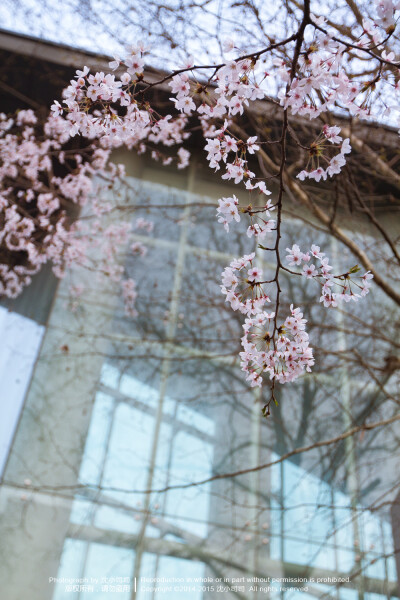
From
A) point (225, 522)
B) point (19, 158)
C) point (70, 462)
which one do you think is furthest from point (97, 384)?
point (19, 158)

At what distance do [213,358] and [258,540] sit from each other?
1369 millimetres

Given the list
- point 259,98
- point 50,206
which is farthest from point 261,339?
point 50,206

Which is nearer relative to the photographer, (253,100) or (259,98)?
(259,98)

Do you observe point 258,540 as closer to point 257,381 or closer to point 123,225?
point 257,381

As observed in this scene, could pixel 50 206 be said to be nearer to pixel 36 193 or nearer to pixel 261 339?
pixel 36 193

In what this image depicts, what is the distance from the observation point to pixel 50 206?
4141mm

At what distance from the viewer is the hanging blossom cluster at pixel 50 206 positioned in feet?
12.8

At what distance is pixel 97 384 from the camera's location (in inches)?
153

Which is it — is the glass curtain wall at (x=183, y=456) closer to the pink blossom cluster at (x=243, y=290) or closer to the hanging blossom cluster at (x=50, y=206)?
the hanging blossom cluster at (x=50, y=206)

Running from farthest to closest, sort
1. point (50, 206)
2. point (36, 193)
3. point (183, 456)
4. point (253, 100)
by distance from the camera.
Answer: point (36, 193), point (50, 206), point (183, 456), point (253, 100)

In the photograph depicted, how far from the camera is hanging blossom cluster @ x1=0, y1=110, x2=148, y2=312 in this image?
12.8 ft

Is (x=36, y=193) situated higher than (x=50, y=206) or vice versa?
(x=36, y=193)

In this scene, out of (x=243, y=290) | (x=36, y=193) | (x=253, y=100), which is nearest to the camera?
(x=253, y=100)

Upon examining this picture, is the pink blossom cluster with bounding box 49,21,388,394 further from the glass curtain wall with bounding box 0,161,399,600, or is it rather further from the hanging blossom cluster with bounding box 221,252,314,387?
the glass curtain wall with bounding box 0,161,399,600
